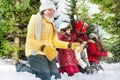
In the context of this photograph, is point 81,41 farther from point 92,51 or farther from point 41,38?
point 41,38

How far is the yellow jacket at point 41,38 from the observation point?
5.43 meters

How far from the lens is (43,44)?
548cm

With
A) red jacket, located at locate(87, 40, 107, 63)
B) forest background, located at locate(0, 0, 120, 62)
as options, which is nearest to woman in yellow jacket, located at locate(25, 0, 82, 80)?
red jacket, located at locate(87, 40, 107, 63)

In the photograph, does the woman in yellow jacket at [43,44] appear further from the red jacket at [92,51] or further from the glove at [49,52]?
the red jacket at [92,51]

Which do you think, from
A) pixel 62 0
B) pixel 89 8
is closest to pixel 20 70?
pixel 89 8

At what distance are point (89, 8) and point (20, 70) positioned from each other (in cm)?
873

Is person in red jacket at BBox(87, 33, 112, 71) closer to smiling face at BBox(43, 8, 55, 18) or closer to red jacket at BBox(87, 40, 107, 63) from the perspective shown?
red jacket at BBox(87, 40, 107, 63)

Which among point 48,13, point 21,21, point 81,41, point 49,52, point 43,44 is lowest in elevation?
point 21,21

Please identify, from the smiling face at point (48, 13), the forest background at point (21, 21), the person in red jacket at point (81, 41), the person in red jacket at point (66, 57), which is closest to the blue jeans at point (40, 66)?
the smiling face at point (48, 13)

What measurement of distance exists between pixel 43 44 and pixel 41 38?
120 mm

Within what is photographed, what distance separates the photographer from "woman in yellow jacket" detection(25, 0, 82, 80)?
5.46 metres

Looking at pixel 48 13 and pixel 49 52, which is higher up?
pixel 48 13

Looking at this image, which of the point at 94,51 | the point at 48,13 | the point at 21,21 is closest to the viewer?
the point at 48,13

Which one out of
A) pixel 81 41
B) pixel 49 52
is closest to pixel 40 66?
pixel 49 52
